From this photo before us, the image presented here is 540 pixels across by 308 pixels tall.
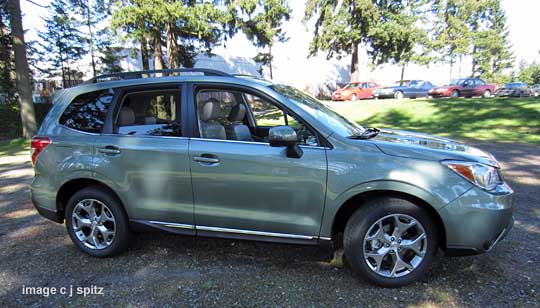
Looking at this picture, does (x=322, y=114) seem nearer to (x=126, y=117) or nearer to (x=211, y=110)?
(x=211, y=110)

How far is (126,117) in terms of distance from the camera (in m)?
3.52

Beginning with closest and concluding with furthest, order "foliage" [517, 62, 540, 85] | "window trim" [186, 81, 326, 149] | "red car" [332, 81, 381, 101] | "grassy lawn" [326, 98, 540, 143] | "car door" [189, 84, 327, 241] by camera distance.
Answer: "car door" [189, 84, 327, 241], "window trim" [186, 81, 326, 149], "grassy lawn" [326, 98, 540, 143], "red car" [332, 81, 381, 101], "foliage" [517, 62, 540, 85]

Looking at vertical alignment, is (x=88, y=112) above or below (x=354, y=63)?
below

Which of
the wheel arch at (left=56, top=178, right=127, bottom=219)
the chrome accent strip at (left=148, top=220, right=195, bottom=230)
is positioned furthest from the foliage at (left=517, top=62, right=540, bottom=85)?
the wheel arch at (left=56, top=178, right=127, bottom=219)

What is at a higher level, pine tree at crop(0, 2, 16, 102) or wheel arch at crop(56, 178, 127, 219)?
pine tree at crop(0, 2, 16, 102)

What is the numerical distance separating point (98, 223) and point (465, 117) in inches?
591

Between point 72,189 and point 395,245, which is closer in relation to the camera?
Answer: point 395,245

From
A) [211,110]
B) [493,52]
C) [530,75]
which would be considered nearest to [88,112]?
[211,110]

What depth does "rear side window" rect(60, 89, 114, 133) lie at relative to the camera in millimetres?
3524

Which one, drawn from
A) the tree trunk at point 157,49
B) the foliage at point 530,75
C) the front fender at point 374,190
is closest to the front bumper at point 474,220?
the front fender at point 374,190

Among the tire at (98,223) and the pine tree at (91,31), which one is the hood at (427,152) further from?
the pine tree at (91,31)

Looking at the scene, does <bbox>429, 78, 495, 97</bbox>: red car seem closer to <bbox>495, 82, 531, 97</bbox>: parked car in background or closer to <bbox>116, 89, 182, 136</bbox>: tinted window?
<bbox>495, 82, 531, 97</bbox>: parked car in background

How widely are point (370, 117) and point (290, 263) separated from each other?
15.1 metres

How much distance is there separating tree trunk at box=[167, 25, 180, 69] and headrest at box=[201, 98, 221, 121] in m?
15.1
